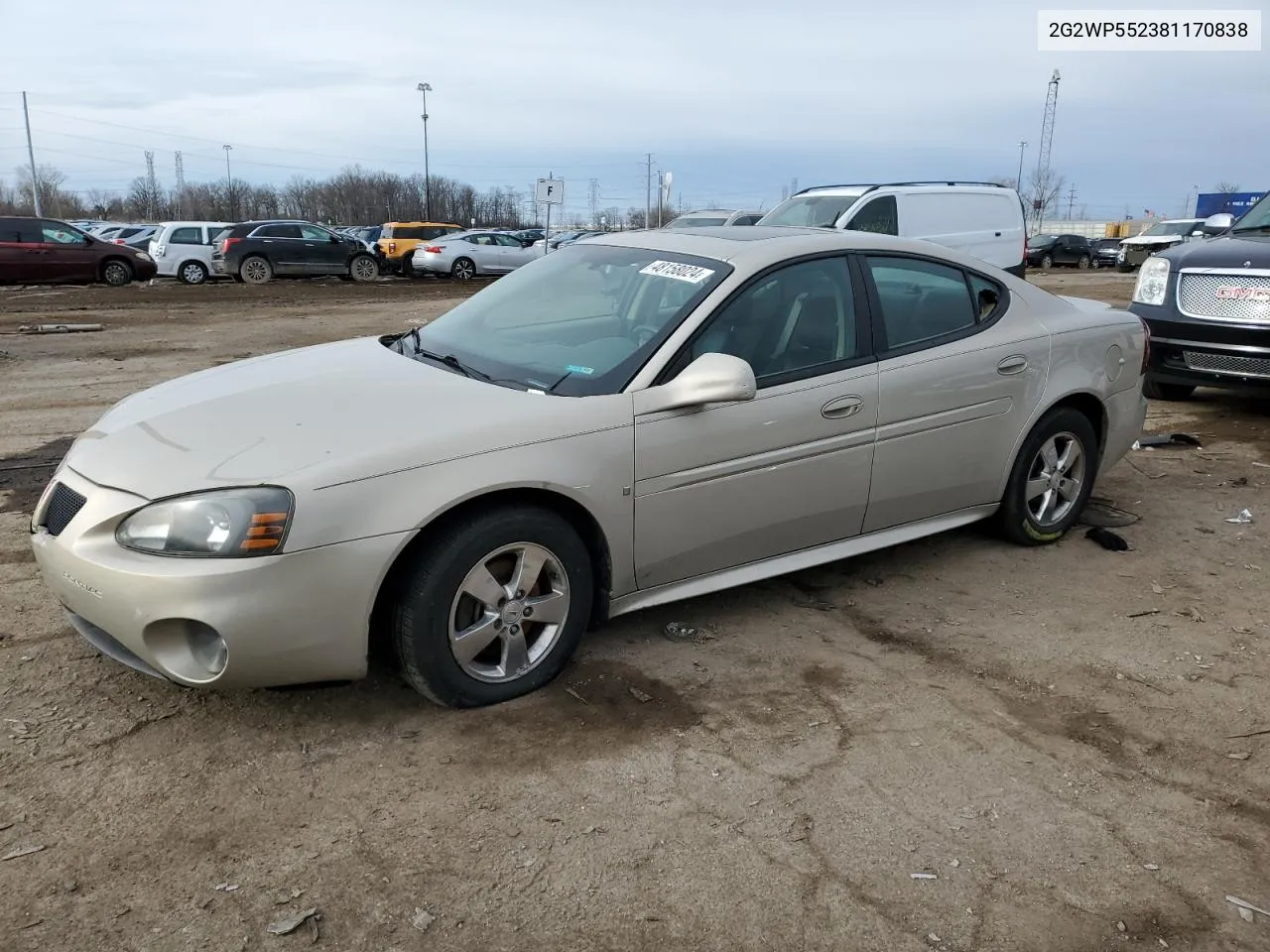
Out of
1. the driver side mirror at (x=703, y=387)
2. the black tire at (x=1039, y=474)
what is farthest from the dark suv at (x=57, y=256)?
the black tire at (x=1039, y=474)

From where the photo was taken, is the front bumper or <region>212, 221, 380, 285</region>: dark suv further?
<region>212, 221, 380, 285</region>: dark suv

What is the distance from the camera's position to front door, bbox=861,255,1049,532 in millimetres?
4336

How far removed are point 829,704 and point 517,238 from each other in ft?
92.7

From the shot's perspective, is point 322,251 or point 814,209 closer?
point 814,209

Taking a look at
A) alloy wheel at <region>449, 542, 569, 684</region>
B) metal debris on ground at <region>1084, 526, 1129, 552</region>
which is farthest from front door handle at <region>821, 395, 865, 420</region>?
metal debris on ground at <region>1084, 526, 1129, 552</region>

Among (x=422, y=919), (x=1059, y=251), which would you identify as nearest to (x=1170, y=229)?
(x=1059, y=251)

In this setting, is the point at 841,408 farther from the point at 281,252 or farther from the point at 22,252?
the point at 281,252

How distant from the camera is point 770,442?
12.8 feet

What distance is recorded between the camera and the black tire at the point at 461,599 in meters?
3.22

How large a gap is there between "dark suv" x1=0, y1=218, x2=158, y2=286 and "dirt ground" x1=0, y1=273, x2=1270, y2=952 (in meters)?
20.0

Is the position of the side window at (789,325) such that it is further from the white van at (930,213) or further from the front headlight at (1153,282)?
the white van at (930,213)

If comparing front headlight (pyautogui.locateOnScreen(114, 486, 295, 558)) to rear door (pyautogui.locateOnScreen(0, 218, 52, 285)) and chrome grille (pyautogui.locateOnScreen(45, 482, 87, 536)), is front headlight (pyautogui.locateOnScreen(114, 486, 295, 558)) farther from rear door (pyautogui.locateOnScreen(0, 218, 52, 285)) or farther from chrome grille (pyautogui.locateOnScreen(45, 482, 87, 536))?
rear door (pyautogui.locateOnScreen(0, 218, 52, 285))

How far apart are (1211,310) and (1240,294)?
0.24 metres

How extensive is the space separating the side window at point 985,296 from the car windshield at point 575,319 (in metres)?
1.44
